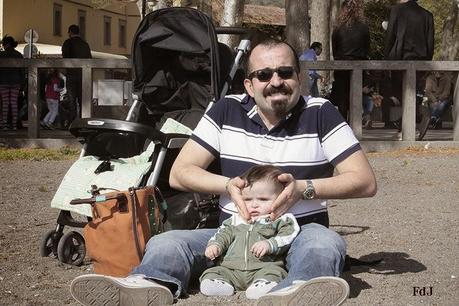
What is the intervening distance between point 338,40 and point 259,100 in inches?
441

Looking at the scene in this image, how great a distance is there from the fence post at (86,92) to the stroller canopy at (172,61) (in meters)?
7.03

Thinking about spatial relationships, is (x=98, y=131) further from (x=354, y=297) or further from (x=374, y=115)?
(x=374, y=115)

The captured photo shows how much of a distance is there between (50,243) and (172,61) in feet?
6.46

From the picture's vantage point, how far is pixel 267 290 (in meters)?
4.91

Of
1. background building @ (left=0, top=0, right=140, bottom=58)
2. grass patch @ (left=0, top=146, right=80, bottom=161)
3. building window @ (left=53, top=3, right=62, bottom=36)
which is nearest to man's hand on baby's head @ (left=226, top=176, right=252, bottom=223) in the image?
grass patch @ (left=0, top=146, right=80, bottom=161)

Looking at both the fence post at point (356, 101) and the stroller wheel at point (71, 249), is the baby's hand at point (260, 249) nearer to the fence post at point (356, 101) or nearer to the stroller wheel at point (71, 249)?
the stroller wheel at point (71, 249)

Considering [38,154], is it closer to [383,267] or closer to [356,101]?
[356,101]

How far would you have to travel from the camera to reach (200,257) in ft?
17.4

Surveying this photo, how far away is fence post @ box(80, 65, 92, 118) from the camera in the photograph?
48.4ft

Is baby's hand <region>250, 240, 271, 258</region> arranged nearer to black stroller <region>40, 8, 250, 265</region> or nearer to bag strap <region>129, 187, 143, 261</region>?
bag strap <region>129, 187, 143, 261</region>

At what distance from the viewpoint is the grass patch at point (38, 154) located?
1407 cm

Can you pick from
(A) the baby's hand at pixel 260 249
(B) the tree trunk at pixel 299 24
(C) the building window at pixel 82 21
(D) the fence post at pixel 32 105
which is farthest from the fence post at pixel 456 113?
(C) the building window at pixel 82 21

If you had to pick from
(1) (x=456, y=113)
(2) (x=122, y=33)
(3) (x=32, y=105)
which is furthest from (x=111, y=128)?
(2) (x=122, y=33)

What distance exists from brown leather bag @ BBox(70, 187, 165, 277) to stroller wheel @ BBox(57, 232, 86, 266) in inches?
28.9
